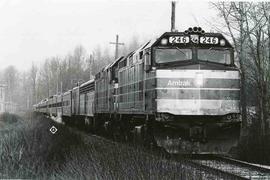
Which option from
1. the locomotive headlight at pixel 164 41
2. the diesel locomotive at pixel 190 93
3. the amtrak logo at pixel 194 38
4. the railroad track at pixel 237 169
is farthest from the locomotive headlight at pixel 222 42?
the railroad track at pixel 237 169

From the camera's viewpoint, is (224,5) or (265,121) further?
(224,5)

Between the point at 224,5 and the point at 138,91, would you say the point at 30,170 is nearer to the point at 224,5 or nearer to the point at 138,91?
the point at 138,91

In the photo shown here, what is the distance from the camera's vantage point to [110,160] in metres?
7.70

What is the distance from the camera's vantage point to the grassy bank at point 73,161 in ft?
22.6

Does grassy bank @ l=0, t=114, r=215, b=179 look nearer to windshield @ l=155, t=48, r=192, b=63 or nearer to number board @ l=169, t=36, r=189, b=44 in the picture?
windshield @ l=155, t=48, r=192, b=63

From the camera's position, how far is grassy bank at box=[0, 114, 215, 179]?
6883 mm

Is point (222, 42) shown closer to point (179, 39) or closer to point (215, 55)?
point (215, 55)

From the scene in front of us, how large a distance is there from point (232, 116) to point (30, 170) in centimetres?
552

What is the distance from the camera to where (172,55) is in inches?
500

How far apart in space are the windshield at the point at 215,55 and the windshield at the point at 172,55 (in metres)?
0.33

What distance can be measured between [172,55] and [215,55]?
118cm

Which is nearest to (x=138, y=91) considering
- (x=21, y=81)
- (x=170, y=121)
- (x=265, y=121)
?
(x=170, y=121)

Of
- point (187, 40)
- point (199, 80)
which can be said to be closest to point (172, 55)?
point (187, 40)

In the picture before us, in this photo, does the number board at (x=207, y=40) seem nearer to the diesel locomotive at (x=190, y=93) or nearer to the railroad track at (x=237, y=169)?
the diesel locomotive at (x=190, y=93)
